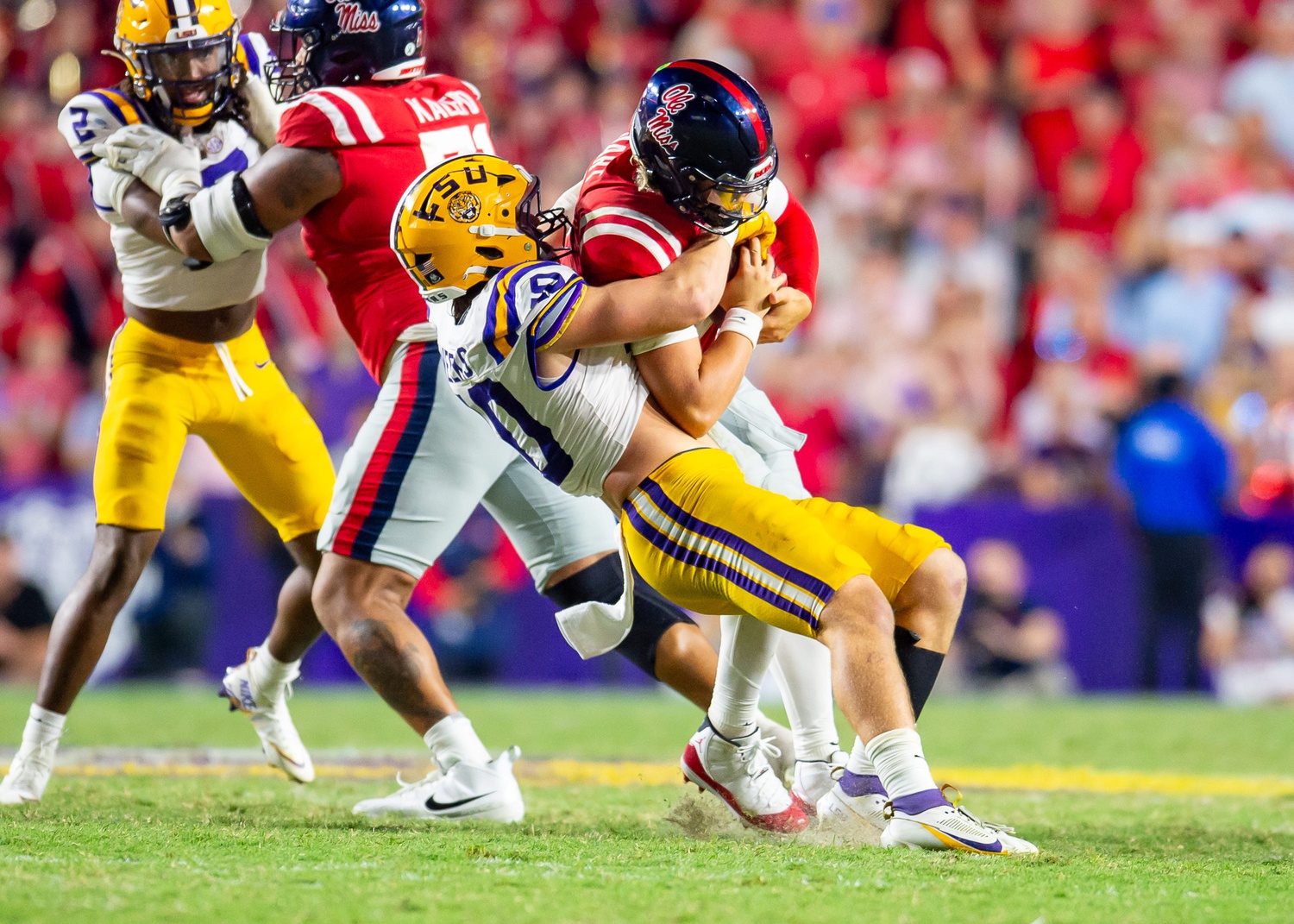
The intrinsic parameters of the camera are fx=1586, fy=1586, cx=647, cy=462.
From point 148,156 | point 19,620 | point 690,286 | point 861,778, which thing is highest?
point 148,156

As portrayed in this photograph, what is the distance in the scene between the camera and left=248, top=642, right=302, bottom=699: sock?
522 centimetres

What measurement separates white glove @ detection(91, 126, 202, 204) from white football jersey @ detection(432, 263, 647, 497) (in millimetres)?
1346

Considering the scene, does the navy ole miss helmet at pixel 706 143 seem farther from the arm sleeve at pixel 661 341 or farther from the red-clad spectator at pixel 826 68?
the red-clad spectator at pixel 826 68

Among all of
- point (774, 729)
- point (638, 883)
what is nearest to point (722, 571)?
point (638, 883)

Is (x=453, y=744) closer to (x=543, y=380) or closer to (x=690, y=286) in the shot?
(x=543, y=380)

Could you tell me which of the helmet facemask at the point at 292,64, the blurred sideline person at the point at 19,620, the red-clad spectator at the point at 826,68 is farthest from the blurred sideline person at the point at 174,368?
the red-clad spectator at the point at 826,68

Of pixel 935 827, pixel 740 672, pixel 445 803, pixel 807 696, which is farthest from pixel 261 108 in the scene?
pixel 935 827

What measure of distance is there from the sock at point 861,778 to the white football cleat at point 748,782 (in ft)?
1.38

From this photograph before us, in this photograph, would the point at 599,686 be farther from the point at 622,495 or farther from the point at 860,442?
the point at 622,495

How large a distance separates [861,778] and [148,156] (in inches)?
110

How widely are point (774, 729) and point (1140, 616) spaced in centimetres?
514

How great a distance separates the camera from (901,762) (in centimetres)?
353

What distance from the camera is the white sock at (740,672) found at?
163 inches

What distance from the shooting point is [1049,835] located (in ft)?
14.1
